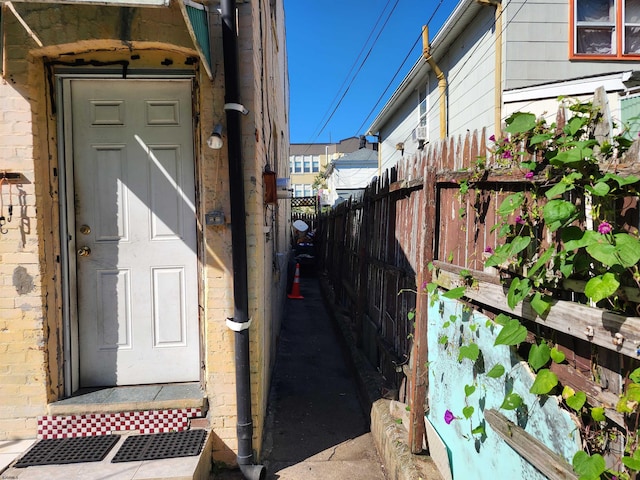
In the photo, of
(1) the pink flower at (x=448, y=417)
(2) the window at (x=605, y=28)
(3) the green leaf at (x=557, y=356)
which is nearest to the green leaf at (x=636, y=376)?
(3) the green leaf at (x=557, y=356)

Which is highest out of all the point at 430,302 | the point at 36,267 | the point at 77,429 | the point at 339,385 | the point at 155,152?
the point at 155,152

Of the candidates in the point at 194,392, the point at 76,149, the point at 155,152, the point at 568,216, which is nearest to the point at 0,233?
the point at 76,149

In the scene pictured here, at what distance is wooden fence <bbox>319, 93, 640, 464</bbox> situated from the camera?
1.34 meters

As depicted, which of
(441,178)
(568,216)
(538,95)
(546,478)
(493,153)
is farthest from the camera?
(538,95)

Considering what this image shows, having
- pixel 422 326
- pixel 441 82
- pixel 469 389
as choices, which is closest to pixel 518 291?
pixel 469 389

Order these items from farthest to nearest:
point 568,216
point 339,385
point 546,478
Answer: point 339,385 < point 546,478 < point 568,216

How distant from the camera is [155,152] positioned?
334 cm

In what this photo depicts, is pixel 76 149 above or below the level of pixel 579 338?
above

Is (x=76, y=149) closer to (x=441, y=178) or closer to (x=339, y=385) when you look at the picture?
(x=441, y=178)

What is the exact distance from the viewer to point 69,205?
3246 millimetres

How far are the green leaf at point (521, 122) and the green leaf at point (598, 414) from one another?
1101 mm

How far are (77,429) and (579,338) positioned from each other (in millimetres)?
3369

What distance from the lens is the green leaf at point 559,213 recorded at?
1.37 m

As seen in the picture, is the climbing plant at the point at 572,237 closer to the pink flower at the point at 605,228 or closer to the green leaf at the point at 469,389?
the pink flower at the point at 605,228
